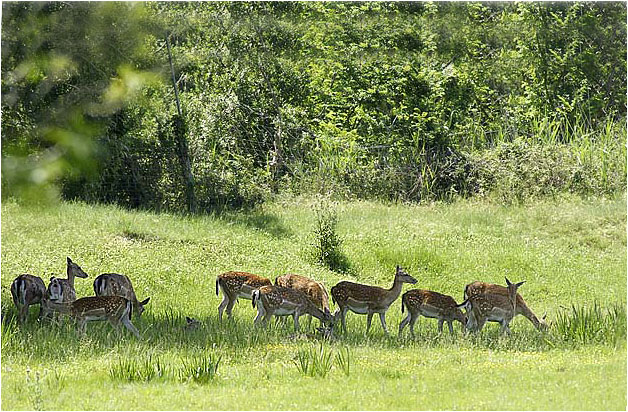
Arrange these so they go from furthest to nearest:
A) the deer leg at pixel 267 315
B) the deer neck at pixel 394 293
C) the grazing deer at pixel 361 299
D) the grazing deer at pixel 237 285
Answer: the grazing deer at pixel 237 285
the deer neck at pixel 394 293
the grazing deer at pixel 361 299
the deer leg at pixel 267 315

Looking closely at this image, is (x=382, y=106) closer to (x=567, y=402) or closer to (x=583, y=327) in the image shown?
(x=583, y=327)

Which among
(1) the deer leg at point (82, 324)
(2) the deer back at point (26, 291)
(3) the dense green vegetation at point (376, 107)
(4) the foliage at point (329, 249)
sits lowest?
(4) the foliage at point (329, 249)

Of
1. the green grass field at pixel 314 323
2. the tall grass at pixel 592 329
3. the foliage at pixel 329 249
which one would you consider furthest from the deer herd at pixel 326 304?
the foliage at pixel 329 249

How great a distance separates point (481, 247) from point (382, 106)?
328 inches

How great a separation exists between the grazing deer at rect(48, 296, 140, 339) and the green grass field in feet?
0.58

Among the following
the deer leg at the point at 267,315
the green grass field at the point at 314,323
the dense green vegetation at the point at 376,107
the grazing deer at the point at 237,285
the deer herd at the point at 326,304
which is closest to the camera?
the green grass field at the point at 314,323

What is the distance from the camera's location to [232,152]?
920 inches

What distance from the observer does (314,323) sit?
→ 42.1 feet

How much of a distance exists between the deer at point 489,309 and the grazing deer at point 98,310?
3.95m

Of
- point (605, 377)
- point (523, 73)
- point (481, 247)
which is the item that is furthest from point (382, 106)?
point (605, 377)

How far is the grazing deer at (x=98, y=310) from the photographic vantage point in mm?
10766

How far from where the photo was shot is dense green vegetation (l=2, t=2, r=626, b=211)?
2164 centimetres

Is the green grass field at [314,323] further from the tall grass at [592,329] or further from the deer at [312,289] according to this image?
the deer at [312,289]

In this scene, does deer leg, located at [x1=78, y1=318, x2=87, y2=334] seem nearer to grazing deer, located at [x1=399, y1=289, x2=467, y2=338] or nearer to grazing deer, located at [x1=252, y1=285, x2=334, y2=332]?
grazing deer, located at [x1=252, y1=285, x2=334, y2=332]
